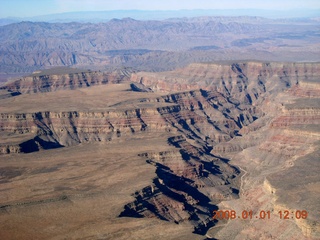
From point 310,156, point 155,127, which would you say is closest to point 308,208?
point 310,156

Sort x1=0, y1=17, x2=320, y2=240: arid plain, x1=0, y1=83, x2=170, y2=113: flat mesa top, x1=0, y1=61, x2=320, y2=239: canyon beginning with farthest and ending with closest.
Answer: x1=0, y1=83, x2=170, y2=113: flat mesa top < x1=0, y1=61, x2=320, y2=239: canyon < x1=0, y1=17, x2=320, y2=240: arid plain

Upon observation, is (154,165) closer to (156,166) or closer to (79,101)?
(156,166)

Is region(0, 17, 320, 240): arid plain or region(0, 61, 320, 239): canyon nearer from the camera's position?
region(0, 17, 320, 240): arid plain

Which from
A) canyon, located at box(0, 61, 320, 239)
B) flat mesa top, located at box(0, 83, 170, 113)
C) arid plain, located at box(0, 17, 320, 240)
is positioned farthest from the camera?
flat mesa top, located at box(0, 83, 170, 113)

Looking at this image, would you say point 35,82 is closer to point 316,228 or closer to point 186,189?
point 186,189

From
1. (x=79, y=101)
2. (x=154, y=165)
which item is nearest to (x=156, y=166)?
(x=154, y=165)
